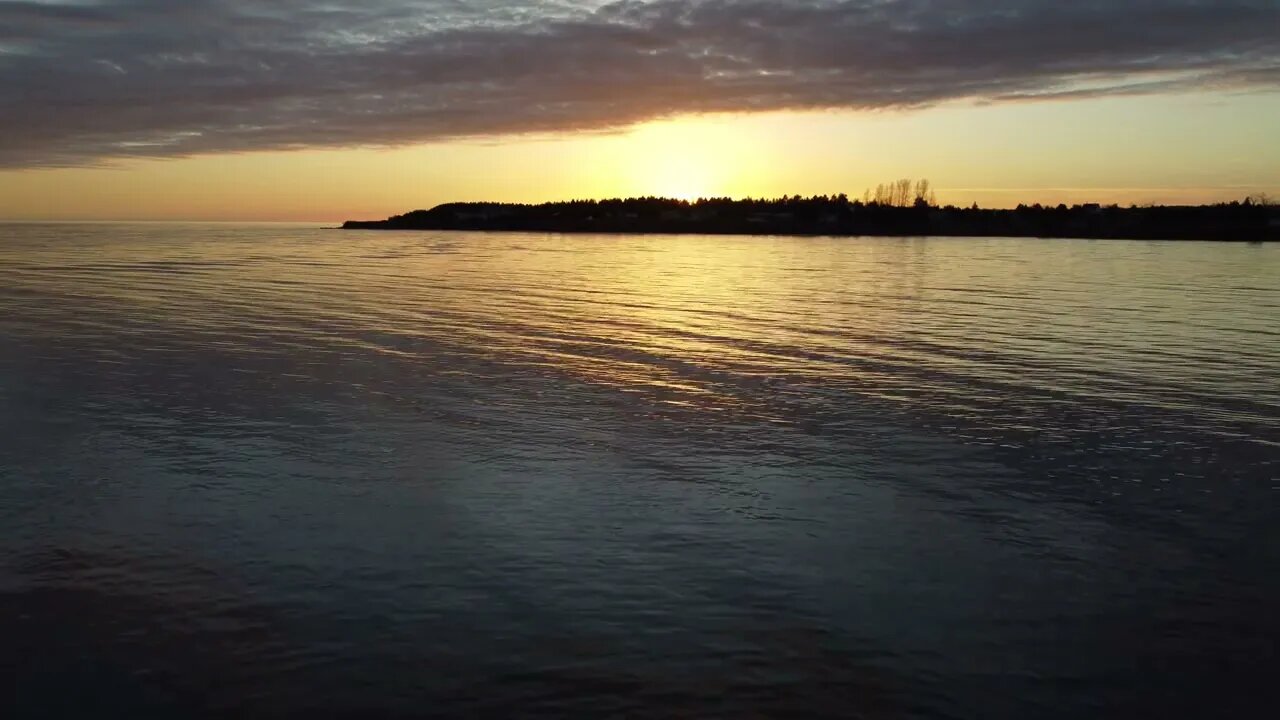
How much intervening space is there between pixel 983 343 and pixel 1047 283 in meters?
39.1

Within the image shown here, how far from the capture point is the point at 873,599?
11.3 m

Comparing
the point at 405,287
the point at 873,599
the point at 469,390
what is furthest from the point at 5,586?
the point at 405,287

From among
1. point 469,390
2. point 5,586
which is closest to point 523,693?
point 5,586

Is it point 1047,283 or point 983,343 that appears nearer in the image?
point 983,343

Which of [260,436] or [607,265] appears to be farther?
[607,265]

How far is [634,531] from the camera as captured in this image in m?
13.5

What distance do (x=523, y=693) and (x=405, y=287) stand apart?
52545 mm

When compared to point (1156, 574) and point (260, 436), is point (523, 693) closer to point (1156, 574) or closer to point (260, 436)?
point (1156, 574)

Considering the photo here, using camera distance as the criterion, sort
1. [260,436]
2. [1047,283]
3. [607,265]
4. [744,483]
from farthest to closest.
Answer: [607,265]
[1047,283]
[260,436]
[744,483]

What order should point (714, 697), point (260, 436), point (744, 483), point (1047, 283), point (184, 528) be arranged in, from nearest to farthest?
point (714, 697), point (184, 528), point (744, 483), point (260, 436), point (1047, 283)

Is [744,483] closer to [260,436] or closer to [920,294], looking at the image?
[260,436]

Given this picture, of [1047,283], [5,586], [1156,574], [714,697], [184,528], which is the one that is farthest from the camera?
[1047,283]

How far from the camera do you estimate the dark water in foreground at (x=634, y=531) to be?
9328 mm

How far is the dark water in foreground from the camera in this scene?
9.33 meters
